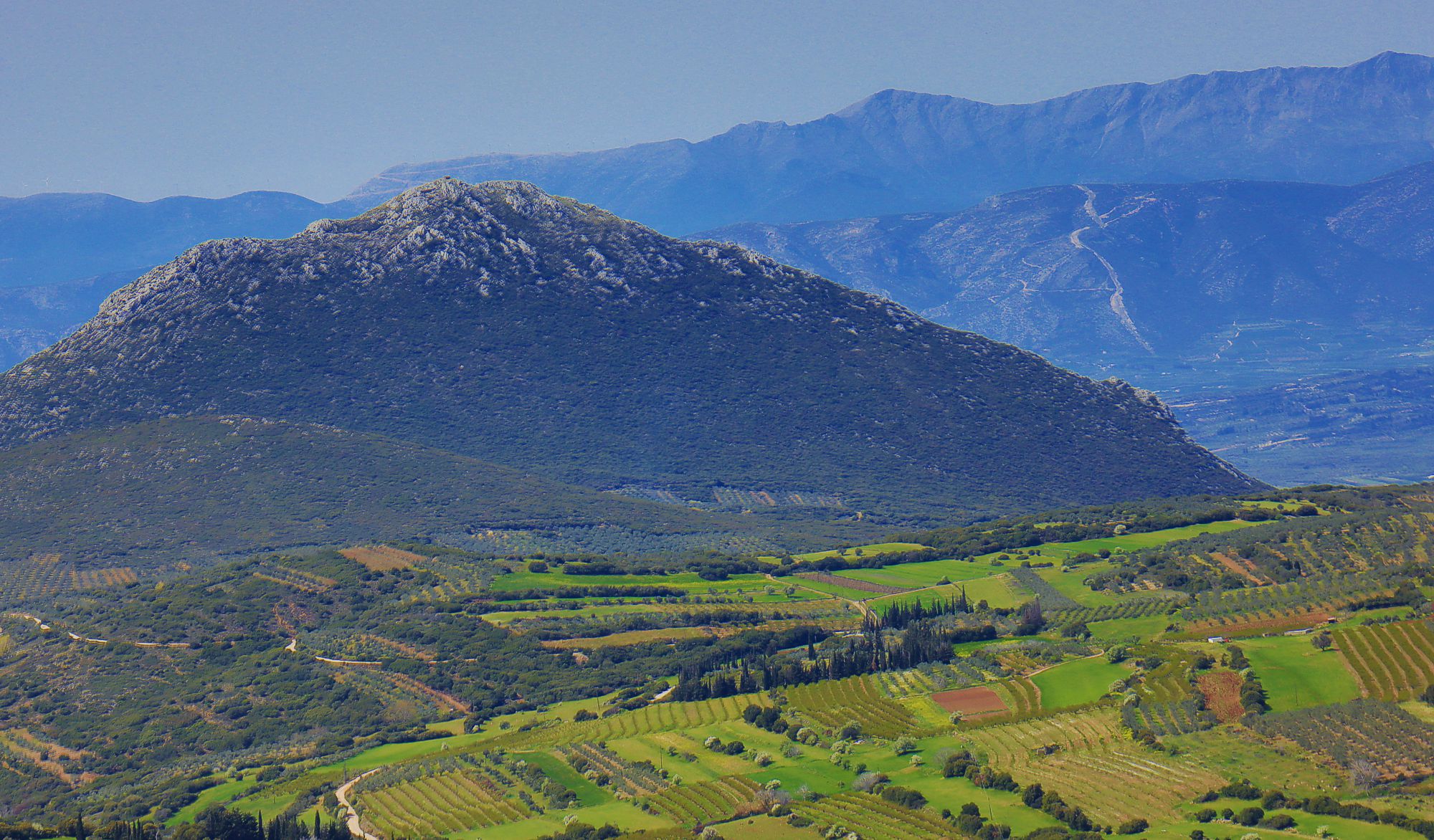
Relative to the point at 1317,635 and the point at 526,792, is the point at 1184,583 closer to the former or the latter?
the point at 1317,635

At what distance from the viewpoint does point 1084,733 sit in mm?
93000

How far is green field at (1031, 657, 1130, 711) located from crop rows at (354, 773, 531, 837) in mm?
33941

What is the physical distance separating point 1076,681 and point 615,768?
101 ft

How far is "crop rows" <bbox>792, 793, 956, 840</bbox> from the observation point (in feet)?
261

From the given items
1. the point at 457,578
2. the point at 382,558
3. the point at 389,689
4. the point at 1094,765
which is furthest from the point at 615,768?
the point at 382,558

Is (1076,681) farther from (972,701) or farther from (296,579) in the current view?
(296,579)

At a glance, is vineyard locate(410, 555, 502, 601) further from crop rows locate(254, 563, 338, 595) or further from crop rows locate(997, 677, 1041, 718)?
crop rows locate(997, 677, 1041, 718)

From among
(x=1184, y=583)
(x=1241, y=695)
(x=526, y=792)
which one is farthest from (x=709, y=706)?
(x=1184, y=583)

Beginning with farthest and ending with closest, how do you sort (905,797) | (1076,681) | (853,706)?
(853,706) → (1076,681) → (905,797)

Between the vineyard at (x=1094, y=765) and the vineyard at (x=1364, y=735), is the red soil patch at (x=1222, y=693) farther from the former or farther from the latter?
the vineyard at (x=1094, y=765)

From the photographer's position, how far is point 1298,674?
97250 millimetres

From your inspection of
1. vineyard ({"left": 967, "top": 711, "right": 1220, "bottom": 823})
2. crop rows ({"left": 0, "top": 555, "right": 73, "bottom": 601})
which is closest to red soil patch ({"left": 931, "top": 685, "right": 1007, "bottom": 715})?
vineyard ({"left": 967, "top": 711, "right": 1220, "bottom": 823})

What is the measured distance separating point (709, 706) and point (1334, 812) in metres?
46.5

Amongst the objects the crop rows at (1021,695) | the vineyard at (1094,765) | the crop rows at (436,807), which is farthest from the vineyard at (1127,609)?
the crop rows at (436,807)
